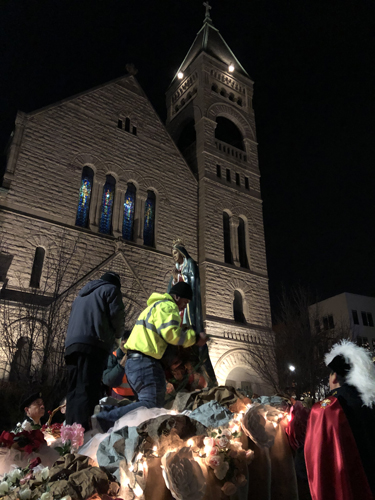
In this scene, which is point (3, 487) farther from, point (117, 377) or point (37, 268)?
point (37, 268)

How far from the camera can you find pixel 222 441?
271cm

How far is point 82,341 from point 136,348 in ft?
1.91

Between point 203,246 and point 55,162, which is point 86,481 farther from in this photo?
point 203,246

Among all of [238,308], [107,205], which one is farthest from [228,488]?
[238,308]

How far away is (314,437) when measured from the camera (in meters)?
2.92

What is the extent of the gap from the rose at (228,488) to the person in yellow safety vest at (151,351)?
1.24 m

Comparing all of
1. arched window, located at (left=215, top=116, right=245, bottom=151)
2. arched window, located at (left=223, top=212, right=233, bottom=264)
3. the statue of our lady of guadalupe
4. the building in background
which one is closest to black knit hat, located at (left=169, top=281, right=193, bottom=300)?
the statue of our lady of guadalupe

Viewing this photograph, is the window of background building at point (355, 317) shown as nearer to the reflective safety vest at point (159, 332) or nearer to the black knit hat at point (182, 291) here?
the black knit hat at point (182, 291)

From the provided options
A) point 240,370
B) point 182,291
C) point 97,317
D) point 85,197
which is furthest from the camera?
point 240,370

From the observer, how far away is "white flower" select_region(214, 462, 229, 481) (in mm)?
2617

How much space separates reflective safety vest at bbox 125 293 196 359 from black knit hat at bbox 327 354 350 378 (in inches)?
55.3

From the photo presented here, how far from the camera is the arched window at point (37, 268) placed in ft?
45.0

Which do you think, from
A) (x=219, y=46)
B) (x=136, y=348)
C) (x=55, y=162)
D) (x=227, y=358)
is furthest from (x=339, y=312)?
(x=136, y=348)

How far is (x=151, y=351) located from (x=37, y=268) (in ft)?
37.2
